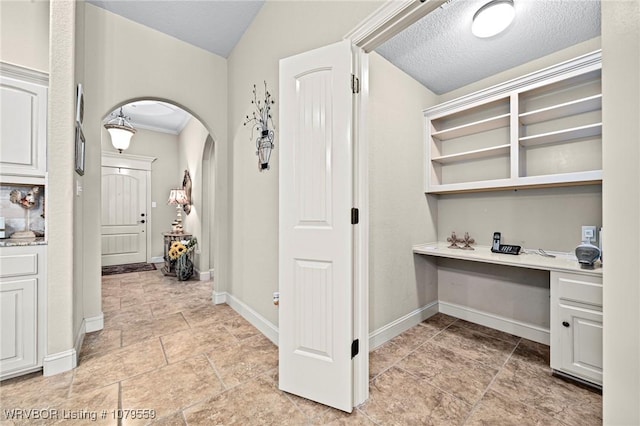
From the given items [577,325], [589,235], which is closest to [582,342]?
[577,325]

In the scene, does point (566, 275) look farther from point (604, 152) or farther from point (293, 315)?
point (293, 315)

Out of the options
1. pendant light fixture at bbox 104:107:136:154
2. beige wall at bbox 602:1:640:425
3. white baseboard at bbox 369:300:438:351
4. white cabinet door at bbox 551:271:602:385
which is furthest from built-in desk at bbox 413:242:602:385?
pendant light fixture at bbox 104:107:136:154

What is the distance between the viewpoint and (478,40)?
7.35ft

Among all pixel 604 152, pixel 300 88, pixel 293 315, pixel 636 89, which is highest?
pixel 300 88

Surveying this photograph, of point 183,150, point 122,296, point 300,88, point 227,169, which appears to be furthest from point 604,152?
point 183,150

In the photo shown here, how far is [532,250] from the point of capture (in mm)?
2449

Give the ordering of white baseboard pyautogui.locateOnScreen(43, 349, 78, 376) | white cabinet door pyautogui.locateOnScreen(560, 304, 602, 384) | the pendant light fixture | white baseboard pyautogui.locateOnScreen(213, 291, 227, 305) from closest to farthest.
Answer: white cabinet door pyautogui.locateOnScreen(560, 304, 602, 384) → white baseboard pyautogui.locateOnScreen(43, 349, 78, 376) → white baseboard pyautogui.locateOnScreen(213, 291, 227, 305) → the pendant light fixture

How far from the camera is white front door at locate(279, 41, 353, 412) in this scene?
4.95ft

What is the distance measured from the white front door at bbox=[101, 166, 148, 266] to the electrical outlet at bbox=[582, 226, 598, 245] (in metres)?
7.22

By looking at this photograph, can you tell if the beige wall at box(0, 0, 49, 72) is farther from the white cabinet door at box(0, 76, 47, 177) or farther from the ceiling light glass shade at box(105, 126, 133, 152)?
the ceiling light glass shade at box(105, 126, 133, 152)

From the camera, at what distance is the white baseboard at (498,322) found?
2373 mm

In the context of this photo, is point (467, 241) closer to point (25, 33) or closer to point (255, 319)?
point (255, 319)

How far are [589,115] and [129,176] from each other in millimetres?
7369

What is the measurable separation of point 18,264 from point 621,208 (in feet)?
10.1
